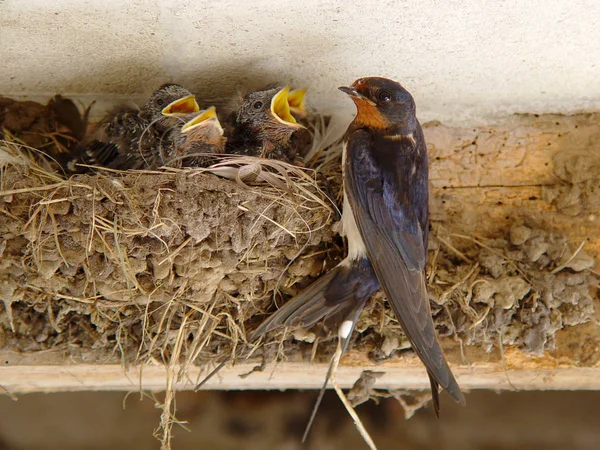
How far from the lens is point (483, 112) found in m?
2.77

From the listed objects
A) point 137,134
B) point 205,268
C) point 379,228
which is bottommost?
point 205,268

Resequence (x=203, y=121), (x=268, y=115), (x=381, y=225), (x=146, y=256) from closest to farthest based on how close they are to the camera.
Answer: (x=146, y=256), (x=381, y=225), (x=203, y=121), (x=268, y=115)

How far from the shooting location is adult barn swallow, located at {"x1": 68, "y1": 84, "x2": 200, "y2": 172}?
99.4 inches

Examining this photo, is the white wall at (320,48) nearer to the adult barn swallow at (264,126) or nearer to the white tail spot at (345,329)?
the adult barn swallow at (264,126)

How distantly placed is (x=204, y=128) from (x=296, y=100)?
37 cm

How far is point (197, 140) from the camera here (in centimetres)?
251

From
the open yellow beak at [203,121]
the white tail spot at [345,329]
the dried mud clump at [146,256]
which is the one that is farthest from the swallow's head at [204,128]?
the white tail spot at [345,329]

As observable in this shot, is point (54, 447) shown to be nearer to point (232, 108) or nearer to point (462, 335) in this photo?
point (232, 108)

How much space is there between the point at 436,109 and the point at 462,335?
894 millimetres

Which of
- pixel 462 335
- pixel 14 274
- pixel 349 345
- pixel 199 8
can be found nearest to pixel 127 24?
pixel 199 8

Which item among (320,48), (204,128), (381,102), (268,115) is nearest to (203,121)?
(204,128)

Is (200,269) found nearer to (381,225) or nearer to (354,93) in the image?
(381,225)

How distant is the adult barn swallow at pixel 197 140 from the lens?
2.47 metres

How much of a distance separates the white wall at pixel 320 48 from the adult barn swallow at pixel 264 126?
9 cm
